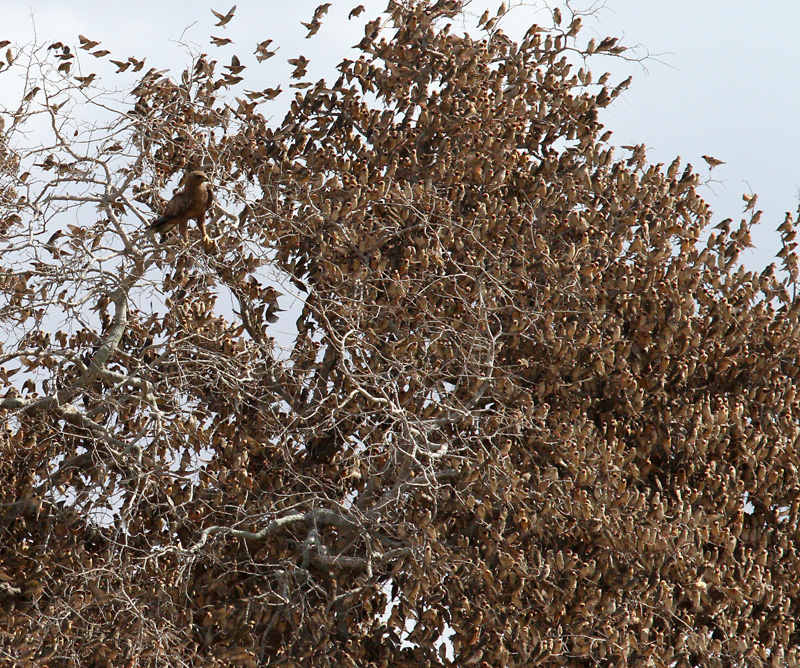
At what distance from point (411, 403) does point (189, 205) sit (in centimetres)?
218

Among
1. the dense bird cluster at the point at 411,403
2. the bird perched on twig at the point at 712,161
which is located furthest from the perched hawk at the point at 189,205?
the bird perched on twig at the point at 712,161

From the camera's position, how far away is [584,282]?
8.88 meters

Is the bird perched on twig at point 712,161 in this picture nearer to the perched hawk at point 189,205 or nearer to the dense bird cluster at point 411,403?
the dense bird cluster at point 411,403

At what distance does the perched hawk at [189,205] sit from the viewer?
7184 millimetres

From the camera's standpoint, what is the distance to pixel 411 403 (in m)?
8.37

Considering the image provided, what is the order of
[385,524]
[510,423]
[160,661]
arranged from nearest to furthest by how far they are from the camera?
[160,661]
[385,524]
[510,423]

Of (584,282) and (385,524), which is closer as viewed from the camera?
(385,524)

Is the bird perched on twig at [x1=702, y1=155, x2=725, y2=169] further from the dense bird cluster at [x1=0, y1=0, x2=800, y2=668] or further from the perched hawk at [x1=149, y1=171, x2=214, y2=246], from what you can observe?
the perched hawk at [x1=149, y1=171, x2=214, y2=246]

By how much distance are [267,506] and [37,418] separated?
184 cm

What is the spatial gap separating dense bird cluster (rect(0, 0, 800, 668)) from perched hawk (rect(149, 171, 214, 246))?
1.18ft

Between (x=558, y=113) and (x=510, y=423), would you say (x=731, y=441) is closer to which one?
(x=510, y=423)

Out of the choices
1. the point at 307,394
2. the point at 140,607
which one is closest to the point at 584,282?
the point at 307,394

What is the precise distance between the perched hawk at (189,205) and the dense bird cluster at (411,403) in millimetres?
Result: 360

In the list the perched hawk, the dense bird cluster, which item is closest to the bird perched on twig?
the dense bird cluster
